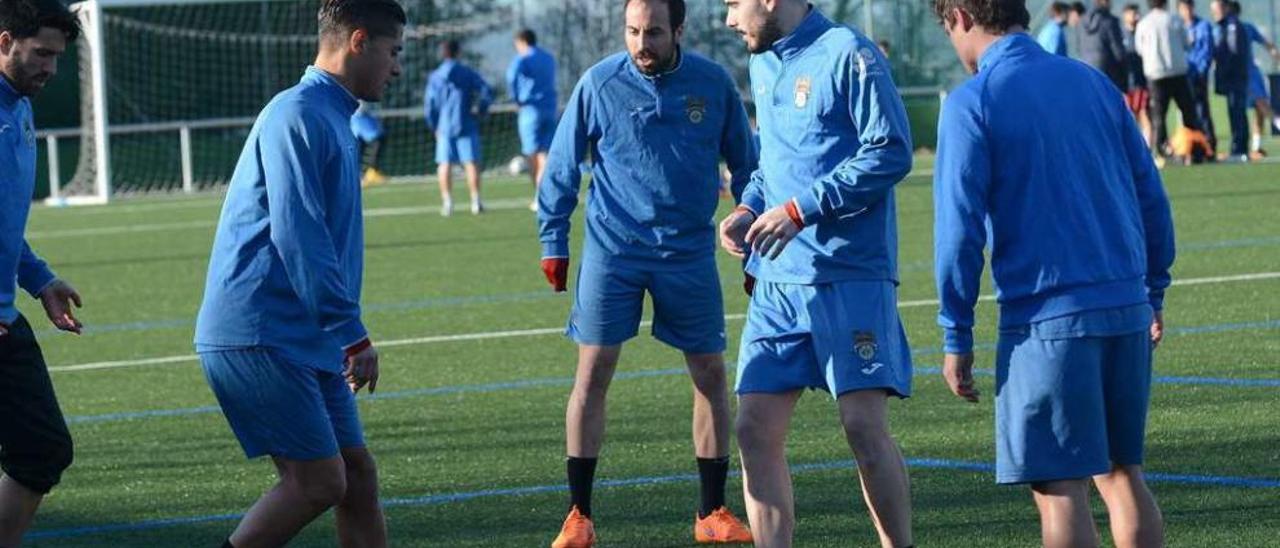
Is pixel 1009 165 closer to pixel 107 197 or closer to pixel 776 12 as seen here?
pixel 776 12

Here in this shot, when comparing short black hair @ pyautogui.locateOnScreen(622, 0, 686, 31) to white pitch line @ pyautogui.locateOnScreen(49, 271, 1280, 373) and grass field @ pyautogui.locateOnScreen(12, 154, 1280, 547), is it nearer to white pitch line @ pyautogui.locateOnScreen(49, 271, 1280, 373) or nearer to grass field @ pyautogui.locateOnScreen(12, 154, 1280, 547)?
grass field @ pyautogui.locateOnScreen(12, 154, 1280, 547)

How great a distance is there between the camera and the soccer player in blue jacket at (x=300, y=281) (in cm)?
620

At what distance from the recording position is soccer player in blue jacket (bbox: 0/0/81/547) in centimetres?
701

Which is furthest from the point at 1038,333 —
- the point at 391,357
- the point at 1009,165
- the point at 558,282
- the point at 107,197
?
the point at 107,197

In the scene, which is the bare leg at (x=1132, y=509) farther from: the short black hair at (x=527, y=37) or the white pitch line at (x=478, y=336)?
the short black hair at (x=527, y=37)

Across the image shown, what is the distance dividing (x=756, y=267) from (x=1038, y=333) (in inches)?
50.9

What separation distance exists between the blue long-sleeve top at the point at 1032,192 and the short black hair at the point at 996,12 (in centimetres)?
4

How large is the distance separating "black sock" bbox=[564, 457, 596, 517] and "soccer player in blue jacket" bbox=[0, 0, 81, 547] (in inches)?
68.2

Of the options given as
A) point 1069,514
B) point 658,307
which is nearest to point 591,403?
point 658,307

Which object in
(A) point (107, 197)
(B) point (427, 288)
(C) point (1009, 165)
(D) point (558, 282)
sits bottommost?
(A) point (107, 197)

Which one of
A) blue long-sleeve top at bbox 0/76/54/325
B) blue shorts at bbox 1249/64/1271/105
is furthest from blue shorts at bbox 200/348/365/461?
blue shorts at bbox 1249/64/1271/105

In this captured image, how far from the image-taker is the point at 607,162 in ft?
27.3

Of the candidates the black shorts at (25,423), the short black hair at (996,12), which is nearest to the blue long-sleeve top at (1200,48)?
the black shorts at (25,423)

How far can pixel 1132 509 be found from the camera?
20.1ft
